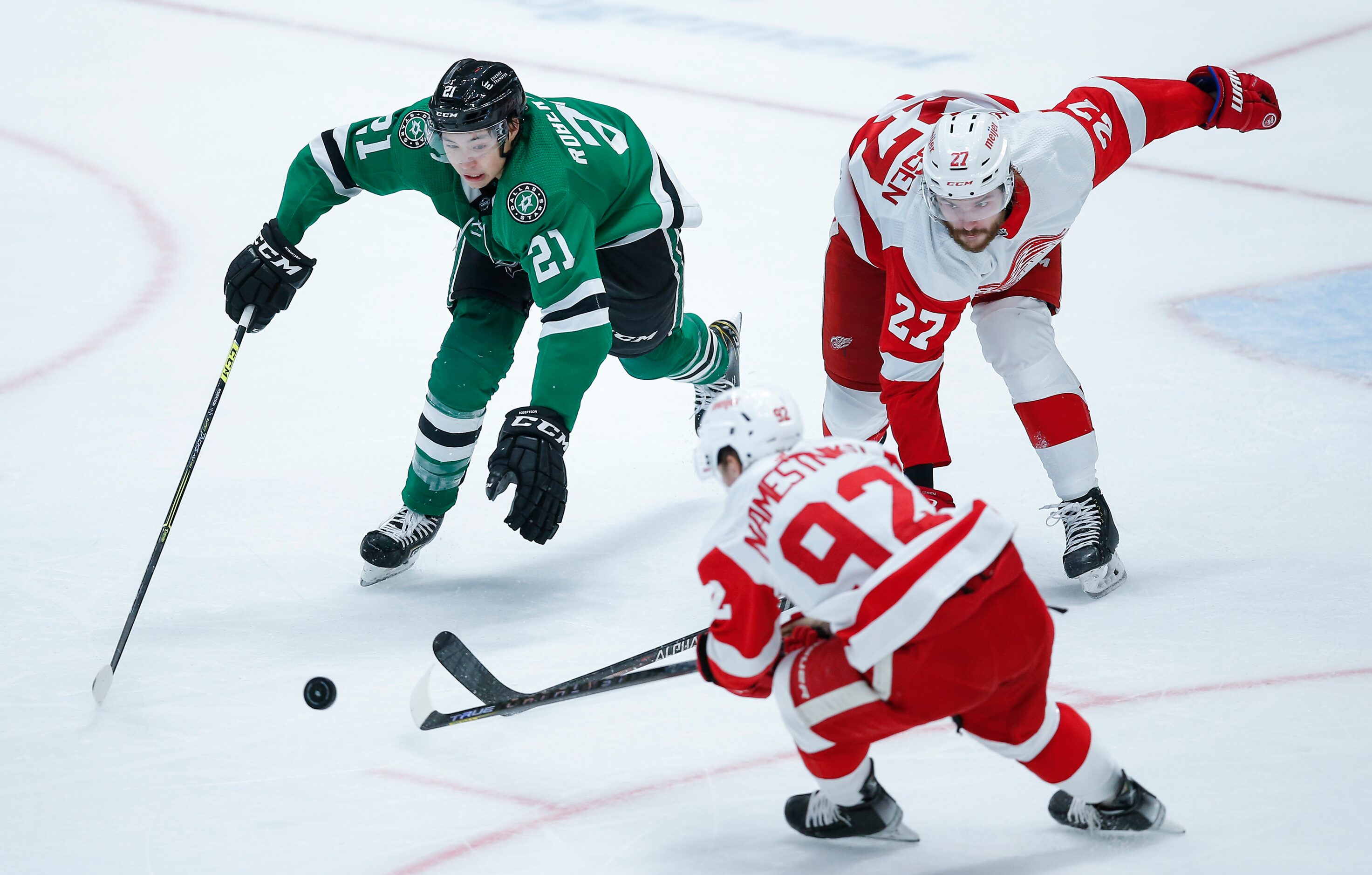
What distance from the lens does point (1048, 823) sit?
2.41 meters

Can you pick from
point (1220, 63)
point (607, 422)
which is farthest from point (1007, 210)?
point (1220, 63)

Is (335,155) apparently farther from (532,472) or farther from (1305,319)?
(1305,319)

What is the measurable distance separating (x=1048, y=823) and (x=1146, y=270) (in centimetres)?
333

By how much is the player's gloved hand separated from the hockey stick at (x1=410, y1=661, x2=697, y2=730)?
6.11 ft

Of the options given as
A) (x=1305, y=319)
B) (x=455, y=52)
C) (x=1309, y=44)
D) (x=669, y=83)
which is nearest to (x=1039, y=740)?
(x=1305, y=319)

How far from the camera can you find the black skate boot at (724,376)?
417cm

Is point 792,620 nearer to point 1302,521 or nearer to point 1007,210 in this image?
point 1007,210

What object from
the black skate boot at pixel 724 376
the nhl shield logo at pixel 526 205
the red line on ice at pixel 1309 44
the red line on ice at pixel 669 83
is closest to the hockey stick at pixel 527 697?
the nhl shield logo at pixel 526 205

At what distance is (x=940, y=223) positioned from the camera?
3.04m

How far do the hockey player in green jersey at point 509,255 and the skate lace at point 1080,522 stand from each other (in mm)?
1097

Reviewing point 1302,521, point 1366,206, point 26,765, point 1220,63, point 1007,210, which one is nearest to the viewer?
point 26,765

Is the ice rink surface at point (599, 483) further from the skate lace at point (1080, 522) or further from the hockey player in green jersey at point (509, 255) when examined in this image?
the hockey player in green jersey at point (509, 255)

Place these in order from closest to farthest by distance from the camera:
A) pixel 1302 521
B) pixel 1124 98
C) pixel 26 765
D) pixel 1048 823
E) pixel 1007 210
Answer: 1. pixel 1048 823
2. pixel 26 765
3. pixel 1007 210
4. pixel 1124 98
5. pixel 1302 521

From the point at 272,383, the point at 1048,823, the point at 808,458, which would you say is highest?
the point at 808,458
